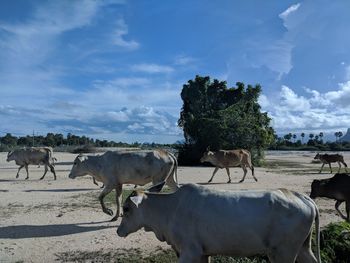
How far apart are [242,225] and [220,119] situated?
3616 centimetres

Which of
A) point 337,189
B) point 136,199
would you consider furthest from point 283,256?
point 337,189

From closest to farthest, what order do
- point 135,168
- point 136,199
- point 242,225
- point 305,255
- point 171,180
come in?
point 242,225 < point 305,255 < point 136,199 < point 135,168 < point 171,180

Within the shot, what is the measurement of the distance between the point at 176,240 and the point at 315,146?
424 ft

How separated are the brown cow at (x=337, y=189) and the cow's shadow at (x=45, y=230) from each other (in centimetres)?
649

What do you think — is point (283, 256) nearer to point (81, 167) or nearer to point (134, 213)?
point (134, 213)

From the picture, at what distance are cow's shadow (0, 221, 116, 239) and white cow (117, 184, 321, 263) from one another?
17.0ft

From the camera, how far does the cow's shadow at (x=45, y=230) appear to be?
38.7 feet

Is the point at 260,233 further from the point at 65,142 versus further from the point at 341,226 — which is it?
the point at 65,142

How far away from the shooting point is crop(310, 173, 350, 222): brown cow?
13477 millimetres

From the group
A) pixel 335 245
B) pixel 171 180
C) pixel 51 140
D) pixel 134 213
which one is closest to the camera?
pixel 134 213

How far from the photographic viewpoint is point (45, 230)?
1236 cm

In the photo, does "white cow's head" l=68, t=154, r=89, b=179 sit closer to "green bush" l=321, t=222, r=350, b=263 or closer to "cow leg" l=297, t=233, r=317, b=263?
"green bush" l=321, t=222, r=350, b=263

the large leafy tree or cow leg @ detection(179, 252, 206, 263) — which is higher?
the large leafy tree

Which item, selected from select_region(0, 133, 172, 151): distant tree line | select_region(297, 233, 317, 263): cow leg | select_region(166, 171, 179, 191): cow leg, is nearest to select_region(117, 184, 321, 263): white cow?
Result: select_region(297, 233, 317, 263): cow leg
